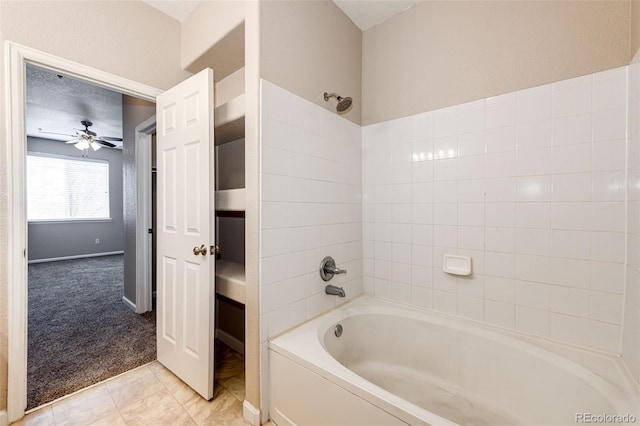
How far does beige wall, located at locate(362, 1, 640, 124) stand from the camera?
1326 millimetres

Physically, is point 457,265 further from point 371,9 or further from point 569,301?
point 371,9

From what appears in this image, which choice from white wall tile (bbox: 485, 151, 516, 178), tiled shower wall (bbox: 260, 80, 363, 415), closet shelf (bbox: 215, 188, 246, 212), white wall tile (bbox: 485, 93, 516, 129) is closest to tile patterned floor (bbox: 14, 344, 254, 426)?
tiled shower wall (bbox: 260, 80, 363, 415)

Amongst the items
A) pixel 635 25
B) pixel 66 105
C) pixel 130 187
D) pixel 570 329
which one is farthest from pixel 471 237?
pixel 66 105

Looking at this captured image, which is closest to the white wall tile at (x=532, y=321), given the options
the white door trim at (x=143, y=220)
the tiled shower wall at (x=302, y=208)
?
the tiled shower wall at (x=302, y=208)

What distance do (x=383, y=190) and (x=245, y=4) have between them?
57.9 inches

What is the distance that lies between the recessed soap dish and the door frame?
8.00 feet

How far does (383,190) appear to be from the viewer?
2059mm

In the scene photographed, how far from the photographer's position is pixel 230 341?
7.52ft

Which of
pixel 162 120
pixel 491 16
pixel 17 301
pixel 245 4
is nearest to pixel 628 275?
Result: pixel 491 16

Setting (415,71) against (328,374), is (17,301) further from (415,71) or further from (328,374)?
(415,71)

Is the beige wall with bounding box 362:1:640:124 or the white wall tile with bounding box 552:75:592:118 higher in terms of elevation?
the beige wall with bounding box 362:1:640:124

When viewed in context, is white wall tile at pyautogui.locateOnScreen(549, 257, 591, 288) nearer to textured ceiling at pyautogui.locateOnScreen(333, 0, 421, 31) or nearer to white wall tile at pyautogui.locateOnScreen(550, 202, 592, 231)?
white wall tile at pyautogui.locateOnScreen(550, 202, 592, 231)

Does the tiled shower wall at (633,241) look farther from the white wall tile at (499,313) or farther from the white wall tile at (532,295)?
the white wall tile at (499,313)

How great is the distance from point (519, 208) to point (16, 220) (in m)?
2.72
